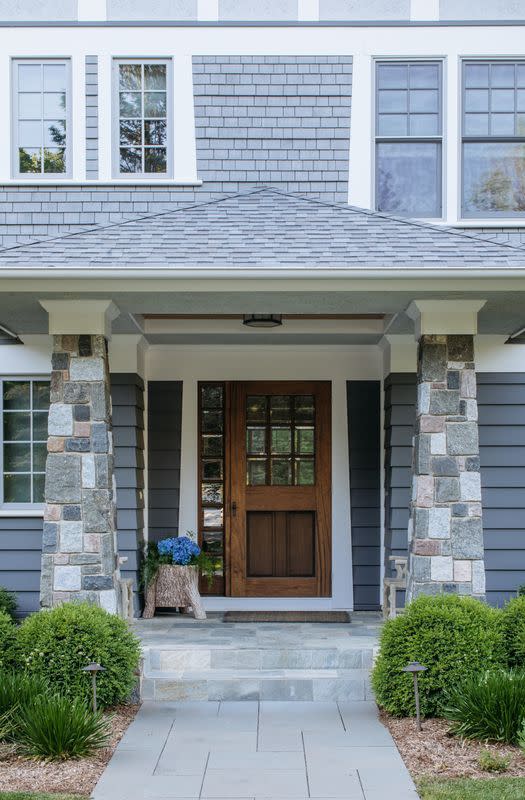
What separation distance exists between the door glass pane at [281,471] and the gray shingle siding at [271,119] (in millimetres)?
2510

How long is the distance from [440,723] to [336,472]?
11.6 ft

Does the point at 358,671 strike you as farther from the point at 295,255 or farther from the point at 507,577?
the point at 295,255

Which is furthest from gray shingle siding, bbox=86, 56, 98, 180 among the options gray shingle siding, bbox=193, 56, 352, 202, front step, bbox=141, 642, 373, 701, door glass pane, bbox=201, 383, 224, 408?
front step, bbox=141, 642, 373, 701

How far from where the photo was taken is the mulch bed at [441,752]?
4602 millimetres

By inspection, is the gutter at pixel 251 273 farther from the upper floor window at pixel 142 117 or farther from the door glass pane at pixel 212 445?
the door glass pane at pixel 212 445

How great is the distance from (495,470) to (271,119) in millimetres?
3693

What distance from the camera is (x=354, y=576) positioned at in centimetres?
845

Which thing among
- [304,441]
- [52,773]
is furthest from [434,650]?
[304,441]

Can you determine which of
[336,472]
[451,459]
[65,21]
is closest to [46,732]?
[451,459]

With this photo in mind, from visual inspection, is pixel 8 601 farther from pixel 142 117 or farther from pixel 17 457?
pixel 142 117

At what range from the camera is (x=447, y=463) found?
245 inches

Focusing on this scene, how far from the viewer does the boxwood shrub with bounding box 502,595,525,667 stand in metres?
5.55

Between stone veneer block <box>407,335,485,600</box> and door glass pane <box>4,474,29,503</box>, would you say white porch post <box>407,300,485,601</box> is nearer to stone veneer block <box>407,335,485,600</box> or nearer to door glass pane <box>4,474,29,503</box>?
stone veneer block <box>407,335,485,600</box>

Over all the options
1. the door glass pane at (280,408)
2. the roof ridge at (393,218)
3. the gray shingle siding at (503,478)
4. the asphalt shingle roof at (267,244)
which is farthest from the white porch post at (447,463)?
the door glass pane at (280,408)
